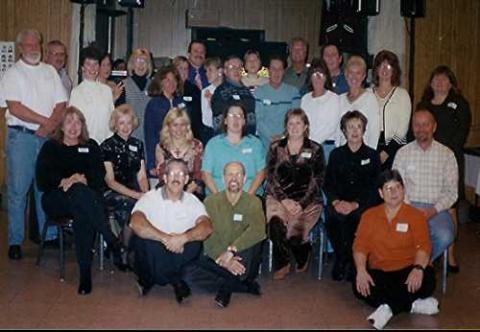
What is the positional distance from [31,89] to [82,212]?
3.93 feet

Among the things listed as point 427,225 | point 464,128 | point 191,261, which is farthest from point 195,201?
point 464,128

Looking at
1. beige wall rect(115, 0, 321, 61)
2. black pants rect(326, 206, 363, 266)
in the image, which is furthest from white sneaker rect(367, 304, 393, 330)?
beige wall rect(115, 0, 321, 61)

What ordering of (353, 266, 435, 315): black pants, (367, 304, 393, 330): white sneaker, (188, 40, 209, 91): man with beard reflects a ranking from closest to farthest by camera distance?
1. (367, 304, 393, 330): white sneaker
2. (353, 266, 435, 315): black pants
3. (188, 40, 209, 91): man with beard

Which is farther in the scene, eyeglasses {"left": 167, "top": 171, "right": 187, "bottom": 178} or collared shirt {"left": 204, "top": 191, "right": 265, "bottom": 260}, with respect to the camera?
collared shirt {"left": 204, "top": 191, "right": 265, "bottom": 260}

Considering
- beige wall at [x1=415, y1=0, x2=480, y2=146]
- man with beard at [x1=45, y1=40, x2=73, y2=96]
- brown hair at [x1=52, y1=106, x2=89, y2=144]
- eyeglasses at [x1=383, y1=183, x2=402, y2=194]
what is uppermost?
beige wall at [x1=415, y1=0, x2=480, y2=146]

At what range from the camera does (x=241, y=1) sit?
10.9 meters

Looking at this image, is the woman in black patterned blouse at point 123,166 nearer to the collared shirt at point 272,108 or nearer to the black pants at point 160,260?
the black pants at point 160,260

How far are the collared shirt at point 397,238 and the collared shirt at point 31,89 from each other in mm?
2568

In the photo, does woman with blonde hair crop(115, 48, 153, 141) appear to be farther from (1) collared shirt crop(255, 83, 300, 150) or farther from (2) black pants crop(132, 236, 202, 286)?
(2) black pants crop(132, 236, 202, 286)

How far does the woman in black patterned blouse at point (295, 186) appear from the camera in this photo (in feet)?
17.4

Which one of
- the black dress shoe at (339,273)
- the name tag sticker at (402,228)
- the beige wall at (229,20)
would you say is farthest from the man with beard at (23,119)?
the beige wall at (229,20)

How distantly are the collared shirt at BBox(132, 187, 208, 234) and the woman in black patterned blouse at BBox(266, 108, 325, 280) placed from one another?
0.73 meters

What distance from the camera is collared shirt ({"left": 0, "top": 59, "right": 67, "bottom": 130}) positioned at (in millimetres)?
5617

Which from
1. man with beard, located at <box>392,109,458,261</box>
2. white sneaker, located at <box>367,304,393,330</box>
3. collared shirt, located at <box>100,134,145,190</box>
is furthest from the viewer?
collared shirt, located at <box>100,134,145,190</box>
